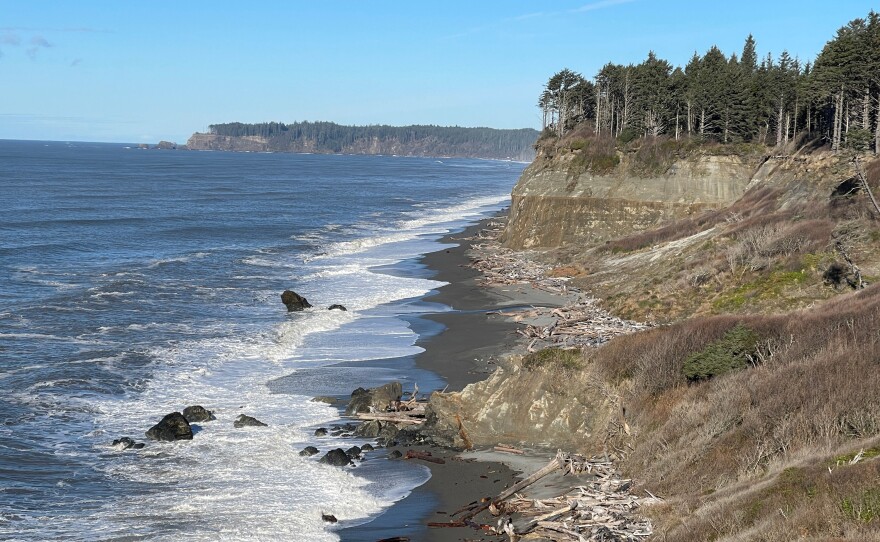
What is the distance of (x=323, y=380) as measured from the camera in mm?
32531

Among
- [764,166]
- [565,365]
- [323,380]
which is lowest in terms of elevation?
[323,380]

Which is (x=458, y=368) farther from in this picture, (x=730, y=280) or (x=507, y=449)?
(x=730, y=280)

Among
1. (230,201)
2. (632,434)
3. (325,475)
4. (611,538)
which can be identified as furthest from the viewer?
(230,201)

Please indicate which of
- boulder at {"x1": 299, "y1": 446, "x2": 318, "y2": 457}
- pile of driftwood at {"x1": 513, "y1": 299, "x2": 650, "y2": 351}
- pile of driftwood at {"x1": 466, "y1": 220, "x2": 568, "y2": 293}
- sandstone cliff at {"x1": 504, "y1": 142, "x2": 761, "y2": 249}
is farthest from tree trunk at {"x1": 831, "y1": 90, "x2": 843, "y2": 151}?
boulder at {"x1": 299, "y1": 446, "x2": 318, "y2": 457}

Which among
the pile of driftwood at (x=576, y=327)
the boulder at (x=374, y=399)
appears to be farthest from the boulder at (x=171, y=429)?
the pile of driftwood at (x=576, y=327)

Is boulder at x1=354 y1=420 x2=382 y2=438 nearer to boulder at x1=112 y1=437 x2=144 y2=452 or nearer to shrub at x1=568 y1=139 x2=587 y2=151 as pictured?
boulder at x1=112 y1=437 x2=144 y2=452

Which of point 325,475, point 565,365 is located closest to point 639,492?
point 565,365

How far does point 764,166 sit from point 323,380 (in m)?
39.8

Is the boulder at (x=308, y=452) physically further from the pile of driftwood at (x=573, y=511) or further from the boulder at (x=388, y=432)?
→ the pile of driftwood at (x=573, y=511)

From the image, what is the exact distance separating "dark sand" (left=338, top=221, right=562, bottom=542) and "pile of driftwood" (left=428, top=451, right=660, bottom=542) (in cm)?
56

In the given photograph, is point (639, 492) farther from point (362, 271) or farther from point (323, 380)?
point (362, 271)

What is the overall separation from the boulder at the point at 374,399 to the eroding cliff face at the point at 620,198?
37.1 m

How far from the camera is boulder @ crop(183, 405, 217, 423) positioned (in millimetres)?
27203

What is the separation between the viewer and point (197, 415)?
27.3m
